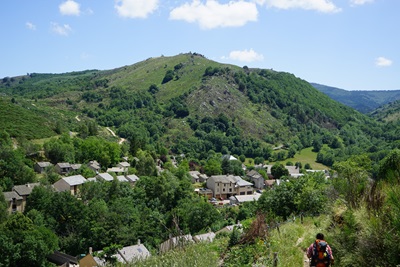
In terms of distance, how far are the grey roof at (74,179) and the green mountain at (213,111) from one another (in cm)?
4312

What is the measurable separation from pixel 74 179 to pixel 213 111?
7606 centimetres

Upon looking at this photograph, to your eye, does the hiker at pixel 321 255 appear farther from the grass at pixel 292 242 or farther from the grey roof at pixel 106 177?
the grey roof at pixel 106 177

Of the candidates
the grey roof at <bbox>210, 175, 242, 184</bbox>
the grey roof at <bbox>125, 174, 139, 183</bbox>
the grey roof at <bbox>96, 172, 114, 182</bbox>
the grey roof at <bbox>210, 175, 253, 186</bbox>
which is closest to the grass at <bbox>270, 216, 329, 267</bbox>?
the grey roof at <bbox>96, 172, 114, 182</bbox>

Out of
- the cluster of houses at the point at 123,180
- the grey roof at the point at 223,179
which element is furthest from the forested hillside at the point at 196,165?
the grey roof at the point at 223,179

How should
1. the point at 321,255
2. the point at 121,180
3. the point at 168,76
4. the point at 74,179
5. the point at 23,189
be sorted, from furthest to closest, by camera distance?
the point at 168,76
the point at 121,180
the point at 74,179
the point at 23,189
the point at 321,255

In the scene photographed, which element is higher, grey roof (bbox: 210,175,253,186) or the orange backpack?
the orange backpack

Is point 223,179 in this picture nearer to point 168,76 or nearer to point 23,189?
point 23,189

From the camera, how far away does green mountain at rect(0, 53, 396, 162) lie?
9882cm

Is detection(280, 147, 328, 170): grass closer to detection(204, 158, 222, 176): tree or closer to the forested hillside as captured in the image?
the forested hillside

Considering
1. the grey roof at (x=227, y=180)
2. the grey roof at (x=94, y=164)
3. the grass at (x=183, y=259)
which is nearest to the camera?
the grass at (x=183, y=259)

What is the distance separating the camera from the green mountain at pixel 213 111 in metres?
98.8

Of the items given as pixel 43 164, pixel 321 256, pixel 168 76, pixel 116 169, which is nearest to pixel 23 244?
pixel 43 164

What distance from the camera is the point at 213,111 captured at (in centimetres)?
11369

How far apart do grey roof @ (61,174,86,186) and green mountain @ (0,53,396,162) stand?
43115 mm
